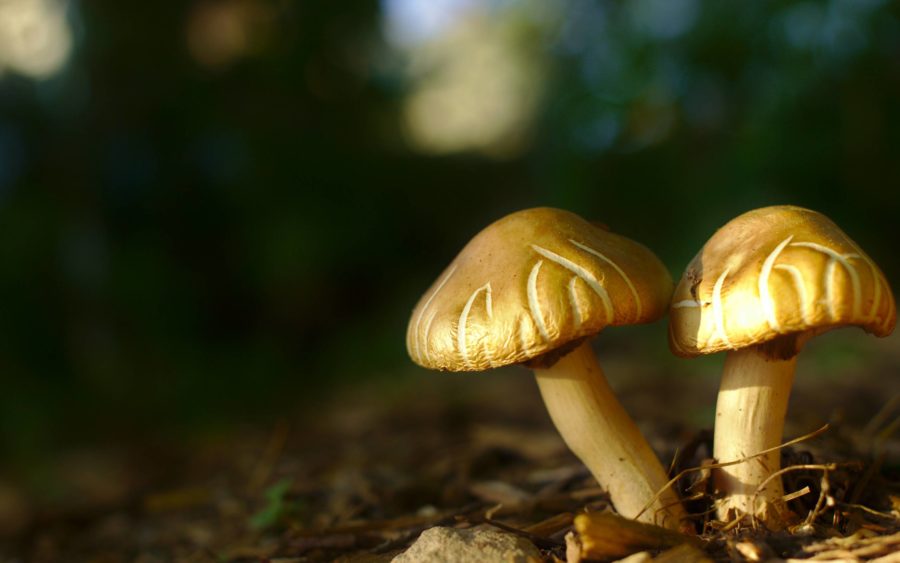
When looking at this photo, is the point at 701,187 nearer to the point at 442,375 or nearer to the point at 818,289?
the point at 442,375

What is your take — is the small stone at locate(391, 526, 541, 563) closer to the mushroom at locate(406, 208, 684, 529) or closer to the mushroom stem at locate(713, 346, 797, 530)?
the mushroom at locate(406, 208, 684, 529)

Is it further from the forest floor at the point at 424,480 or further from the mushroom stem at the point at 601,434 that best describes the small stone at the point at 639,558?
the mushroom stem at the point at 601,434

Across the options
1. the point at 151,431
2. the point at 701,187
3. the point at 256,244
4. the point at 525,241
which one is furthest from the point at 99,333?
the point at 525,241

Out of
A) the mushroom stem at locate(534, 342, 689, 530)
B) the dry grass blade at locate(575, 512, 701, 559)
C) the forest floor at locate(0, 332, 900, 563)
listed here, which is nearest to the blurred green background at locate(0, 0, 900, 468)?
the forest floor at locate(0, 332, 900, 563)

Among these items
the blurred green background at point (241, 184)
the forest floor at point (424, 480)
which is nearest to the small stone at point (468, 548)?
the forest floor at point (424, 480)

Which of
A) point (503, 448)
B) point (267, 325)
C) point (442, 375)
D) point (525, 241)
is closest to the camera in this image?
point (525, 241)

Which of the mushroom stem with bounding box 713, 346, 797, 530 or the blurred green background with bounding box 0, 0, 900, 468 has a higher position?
the blurred green background with bounding box 0, 0, 900, 468

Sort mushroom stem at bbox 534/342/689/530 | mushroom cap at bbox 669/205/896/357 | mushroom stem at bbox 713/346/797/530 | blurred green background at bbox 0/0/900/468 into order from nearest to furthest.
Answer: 1. mushroom cap at bbox 669/205/896/357
2. mushroom stem at bbox 713/346/797/530
3. mushroom stem at bbox 534/342/689/530
4. blurred green background at bbox 0/0/900/468
